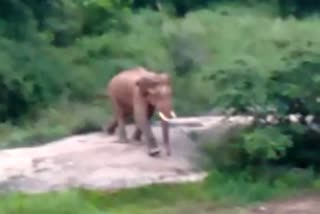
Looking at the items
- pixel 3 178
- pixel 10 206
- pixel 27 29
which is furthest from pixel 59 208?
pixel 27 29

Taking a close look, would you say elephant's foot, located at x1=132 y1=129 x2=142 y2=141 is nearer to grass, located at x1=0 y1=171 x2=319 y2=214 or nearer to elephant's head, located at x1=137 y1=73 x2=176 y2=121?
elephant's head, located at x1=137 y1=73 x2=176 y2=121

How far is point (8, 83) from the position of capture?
20.3 metres

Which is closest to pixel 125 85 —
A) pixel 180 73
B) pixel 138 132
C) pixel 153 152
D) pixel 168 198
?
pixel 138 132

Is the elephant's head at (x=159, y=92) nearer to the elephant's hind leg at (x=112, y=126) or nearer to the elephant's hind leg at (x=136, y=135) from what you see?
the elephant's hind leg at (x=136, y=135)

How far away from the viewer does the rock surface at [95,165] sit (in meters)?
14.5

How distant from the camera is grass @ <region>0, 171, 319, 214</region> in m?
13.2

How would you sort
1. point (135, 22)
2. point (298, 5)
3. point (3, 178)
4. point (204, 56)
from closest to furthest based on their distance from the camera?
point (3, 178), point (204, 56), point (135, 22), point (298, 5)

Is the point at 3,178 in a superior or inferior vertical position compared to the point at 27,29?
inferior

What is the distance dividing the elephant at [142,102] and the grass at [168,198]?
1128 mm

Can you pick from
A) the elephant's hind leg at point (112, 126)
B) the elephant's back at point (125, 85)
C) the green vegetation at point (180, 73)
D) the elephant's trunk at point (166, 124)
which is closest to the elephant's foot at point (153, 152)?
the elephant's trunk at point (166, 124)

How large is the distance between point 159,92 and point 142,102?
1.56 feet

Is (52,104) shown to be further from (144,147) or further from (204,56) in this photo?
(144,147)

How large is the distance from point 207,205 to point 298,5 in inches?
568

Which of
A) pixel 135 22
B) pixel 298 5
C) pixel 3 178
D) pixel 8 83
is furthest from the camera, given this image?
pixel 298 5
